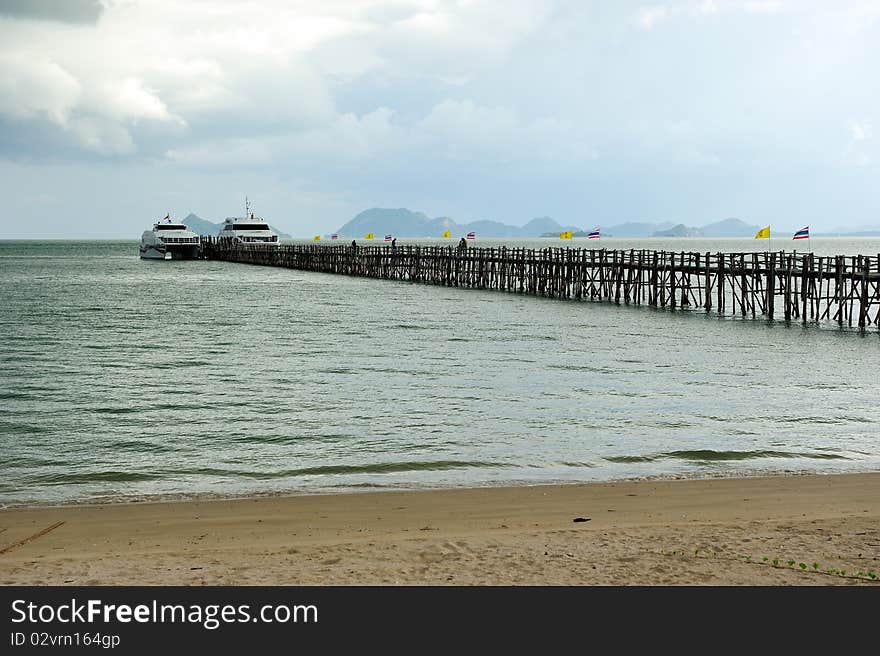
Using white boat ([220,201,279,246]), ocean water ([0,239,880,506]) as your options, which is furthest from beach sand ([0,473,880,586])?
white boat ([220,201,279,246])

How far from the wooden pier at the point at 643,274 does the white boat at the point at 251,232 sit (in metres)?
1.95

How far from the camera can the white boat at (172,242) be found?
11675cm

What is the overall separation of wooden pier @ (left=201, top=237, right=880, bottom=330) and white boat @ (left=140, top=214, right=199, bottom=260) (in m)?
4.72

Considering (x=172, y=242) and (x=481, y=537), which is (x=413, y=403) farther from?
(x=172, y=242)

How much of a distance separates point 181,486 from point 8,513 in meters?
2.20

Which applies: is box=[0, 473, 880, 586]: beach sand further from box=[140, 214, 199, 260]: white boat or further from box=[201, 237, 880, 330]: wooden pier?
box=[140, 214, 199, 260]: white boat

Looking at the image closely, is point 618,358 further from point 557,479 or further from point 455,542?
point 455,542

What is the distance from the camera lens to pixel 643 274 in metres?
64.3

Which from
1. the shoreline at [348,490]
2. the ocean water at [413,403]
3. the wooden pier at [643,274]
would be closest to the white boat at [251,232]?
the wooden pier at [643,274]

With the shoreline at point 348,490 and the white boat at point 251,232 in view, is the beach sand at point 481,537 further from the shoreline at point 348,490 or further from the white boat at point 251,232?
the white boat at point 251,232

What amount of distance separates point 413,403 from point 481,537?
10085 millimetres

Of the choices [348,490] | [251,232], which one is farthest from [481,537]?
[251,232]

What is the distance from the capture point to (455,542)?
28.2ft
